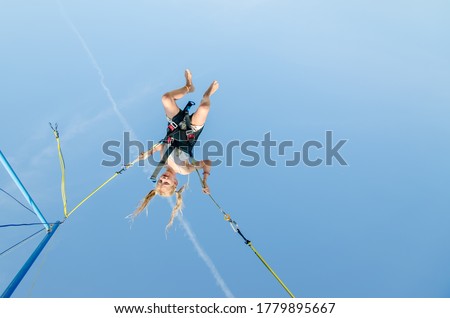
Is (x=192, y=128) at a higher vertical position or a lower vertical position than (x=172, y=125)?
lower

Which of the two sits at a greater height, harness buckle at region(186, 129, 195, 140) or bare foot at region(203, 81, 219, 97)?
bare foot at region(203, 81, 219, 97)

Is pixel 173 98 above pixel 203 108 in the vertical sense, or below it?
above

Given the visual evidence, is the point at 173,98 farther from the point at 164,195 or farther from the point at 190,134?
the point at 164,195

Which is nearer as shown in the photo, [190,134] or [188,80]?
[190,134]

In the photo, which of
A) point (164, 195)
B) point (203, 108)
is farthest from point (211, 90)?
point (164, 195)

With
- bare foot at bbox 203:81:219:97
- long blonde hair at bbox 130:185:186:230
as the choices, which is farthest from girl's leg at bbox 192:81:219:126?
long blonde hair at bbox 130:185:186:230

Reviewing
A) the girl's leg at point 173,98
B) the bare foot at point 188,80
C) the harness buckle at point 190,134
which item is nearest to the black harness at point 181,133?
the harness buckle at point 190,134

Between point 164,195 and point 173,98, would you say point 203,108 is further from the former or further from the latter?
point 164,195

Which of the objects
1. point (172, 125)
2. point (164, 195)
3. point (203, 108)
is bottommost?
point (164, 195)

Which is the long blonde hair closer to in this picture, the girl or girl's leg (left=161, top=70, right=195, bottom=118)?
the girl

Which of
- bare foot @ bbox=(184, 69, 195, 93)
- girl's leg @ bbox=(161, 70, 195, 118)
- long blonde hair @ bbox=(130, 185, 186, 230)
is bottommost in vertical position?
long blonde hair @ bbox=(130, 185, 186, 230)

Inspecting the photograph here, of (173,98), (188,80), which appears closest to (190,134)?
(173,98)
